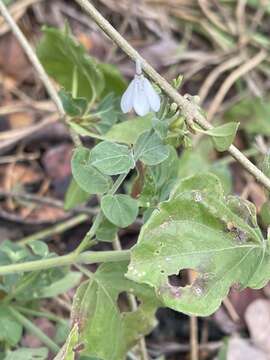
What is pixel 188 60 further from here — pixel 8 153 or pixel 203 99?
pixel 8 153

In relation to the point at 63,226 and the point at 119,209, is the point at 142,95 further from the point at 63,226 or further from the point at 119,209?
the point at 63,226

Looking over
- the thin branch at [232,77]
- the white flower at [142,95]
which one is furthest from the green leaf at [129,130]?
the thin branch at [232,77]

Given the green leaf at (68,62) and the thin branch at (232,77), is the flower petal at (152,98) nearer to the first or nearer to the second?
the green leaf at (68,62)

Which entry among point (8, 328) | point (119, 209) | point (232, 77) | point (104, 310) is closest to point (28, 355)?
point (8, 328)

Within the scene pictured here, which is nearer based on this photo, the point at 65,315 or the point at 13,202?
the point at 65,315

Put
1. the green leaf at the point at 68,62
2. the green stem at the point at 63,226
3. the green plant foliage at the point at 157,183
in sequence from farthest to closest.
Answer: the green stem at the point at 63,226 < the green leaf at the point at 68,62 < the green plant foliage at the point at 157,183

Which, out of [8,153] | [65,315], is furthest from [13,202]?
[65,315]
